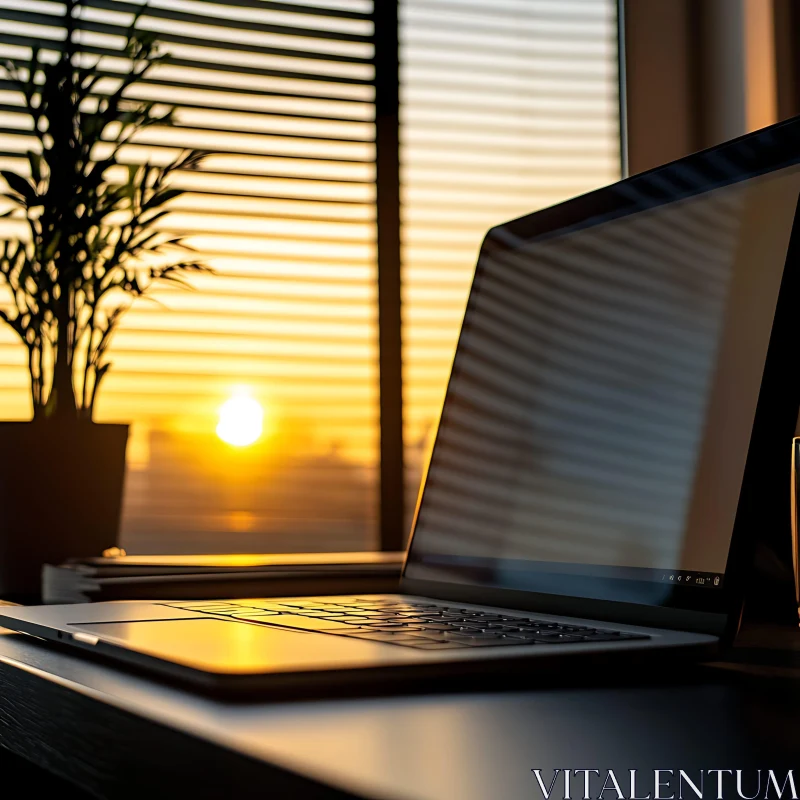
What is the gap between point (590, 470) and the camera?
28.1 inches

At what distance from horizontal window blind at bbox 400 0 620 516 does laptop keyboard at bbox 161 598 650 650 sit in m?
1.54

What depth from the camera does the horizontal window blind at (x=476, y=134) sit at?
2.28 meters

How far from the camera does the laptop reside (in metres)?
0.49

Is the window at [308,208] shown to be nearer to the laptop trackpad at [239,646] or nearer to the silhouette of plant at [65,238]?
the silhouette of plant at [65,238]

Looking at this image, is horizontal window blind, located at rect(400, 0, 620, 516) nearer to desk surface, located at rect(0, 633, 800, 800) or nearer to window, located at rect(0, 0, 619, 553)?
window, located at rect(0, 0, 619, 553)

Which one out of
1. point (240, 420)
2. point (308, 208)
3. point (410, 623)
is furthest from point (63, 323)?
point (410, 623)

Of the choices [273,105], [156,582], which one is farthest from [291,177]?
[156,582]

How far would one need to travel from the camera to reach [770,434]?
0.58 metres

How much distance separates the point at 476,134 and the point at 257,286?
63cm

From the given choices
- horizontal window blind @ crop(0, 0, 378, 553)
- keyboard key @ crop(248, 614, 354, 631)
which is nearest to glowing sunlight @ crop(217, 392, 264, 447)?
horizontal window blind @ crop(0, 0, 378, 553)

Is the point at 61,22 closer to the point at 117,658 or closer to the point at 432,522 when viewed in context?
the point at 432,522

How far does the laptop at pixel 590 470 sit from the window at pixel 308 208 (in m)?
1.31

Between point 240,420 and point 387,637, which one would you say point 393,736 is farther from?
point 240,420

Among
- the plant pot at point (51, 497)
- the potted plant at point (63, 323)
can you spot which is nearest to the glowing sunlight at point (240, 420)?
the potted plant at point (63, 323)
